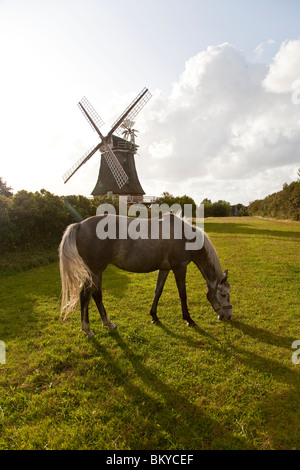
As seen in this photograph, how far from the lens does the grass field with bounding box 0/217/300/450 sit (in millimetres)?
3107

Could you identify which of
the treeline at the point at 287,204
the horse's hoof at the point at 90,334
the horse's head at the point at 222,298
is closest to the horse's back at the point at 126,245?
the horse's head at the point at 222,298

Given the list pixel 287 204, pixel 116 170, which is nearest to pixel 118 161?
pixel 116 170

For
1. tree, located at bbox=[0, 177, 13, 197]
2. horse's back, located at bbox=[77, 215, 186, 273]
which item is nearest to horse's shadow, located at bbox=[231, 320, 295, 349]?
horse's back, located at bbox=[77, 215, 186, 273]

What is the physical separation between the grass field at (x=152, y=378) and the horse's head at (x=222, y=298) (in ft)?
1.10

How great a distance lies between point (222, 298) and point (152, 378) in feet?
8.93

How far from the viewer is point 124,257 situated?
5.79 metres

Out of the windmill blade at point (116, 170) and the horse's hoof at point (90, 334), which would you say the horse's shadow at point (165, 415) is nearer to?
the horse's hoof at point (90, 334)

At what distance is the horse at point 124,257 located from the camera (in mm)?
5297

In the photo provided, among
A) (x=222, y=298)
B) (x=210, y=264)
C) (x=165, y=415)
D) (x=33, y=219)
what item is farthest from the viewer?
(x=33, y=219)

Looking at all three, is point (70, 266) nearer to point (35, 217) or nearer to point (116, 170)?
A: point (35, 217)

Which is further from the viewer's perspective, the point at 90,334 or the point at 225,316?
the point at 225,316
